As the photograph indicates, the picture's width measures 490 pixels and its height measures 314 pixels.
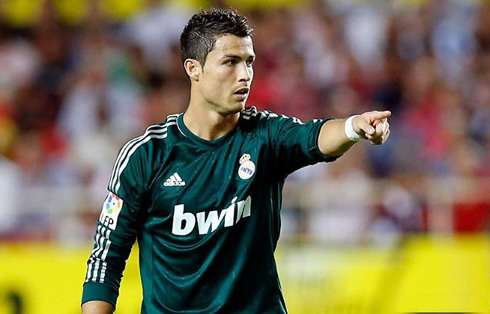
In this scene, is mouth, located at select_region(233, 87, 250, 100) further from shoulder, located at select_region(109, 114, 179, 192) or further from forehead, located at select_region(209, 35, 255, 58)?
shoulder, located at select_region(109, 114, 179, 192)

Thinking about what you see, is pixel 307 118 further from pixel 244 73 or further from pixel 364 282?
pixel 244 73

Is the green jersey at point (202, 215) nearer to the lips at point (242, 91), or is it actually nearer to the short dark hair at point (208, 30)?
the lips at point (242, 91)

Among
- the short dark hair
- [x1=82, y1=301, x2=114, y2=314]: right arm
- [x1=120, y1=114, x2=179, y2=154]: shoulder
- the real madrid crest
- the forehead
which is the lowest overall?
[x1=82, y1=301, x2=114, y2=314]: right arm

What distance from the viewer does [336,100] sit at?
11.1 meters

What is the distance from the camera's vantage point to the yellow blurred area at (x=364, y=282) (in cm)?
892

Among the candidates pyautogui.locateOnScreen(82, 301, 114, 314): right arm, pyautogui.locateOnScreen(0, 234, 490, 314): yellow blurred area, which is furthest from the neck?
pyautogui.locateOnScreen(0, 234, 490, 314): yellow blurred area

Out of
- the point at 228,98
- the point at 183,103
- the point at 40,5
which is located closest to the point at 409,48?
the point at 183,103

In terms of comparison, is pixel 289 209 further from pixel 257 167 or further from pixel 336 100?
pixel 257 167

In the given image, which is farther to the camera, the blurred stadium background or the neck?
the blurred stadium background

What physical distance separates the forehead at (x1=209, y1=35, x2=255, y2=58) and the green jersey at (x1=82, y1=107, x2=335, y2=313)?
0.35 metres

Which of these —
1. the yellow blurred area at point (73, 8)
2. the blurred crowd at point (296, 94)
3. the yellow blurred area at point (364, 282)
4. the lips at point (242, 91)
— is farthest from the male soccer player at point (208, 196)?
the yellow blurred area at point (73, 8)

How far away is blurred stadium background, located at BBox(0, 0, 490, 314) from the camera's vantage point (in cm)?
904

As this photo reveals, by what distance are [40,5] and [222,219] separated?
860 cm

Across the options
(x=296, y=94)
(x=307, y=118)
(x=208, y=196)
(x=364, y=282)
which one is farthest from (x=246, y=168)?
(x=296, y=94)
